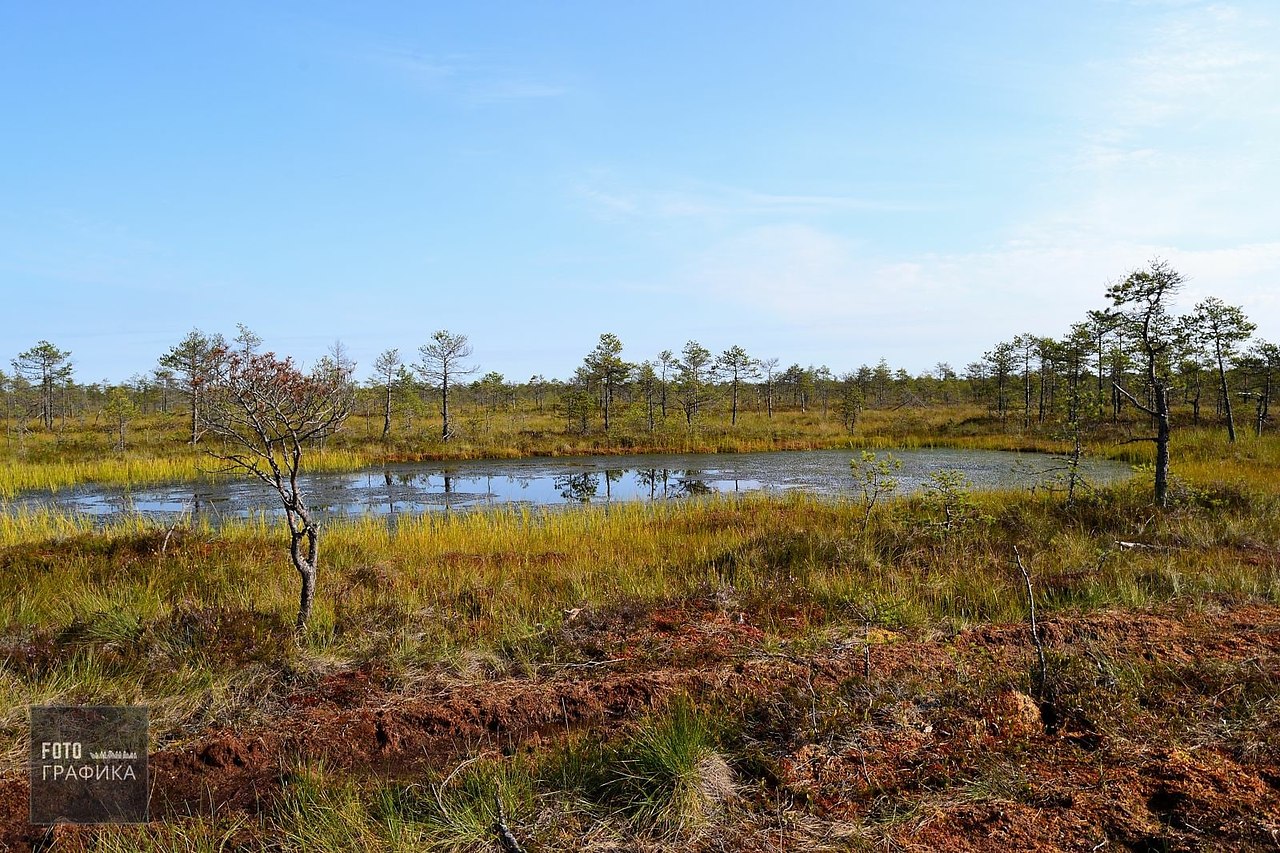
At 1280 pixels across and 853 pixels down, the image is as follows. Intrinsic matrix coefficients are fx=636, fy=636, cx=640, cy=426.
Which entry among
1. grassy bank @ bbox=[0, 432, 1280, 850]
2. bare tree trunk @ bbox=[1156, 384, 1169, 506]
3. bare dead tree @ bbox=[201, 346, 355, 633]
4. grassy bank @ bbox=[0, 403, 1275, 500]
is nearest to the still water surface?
grassy bank @ bbox=[0, 403, 1275, 500]

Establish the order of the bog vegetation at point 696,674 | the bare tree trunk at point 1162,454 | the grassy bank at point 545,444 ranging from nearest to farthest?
the bog vegetation at point 696,674 → the bare tree trunk at point 1162,454 → the grassy bank at point 545,444

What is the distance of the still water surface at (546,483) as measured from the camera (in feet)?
58.3

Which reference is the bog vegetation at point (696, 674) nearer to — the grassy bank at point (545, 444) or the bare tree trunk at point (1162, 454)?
the bare tree trunk at point (1162, 454)

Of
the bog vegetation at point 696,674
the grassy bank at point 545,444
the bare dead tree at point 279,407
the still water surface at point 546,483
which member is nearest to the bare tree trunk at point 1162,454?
the bog vegetation at point 696,674

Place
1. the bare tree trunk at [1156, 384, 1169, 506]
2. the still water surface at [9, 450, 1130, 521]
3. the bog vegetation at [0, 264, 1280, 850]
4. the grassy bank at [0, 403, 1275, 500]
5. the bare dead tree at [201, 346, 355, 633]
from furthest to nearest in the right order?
the grassy bank at [0, 403, 1275, 500] < the still water surface at [9, 450, 1130, 521] < the bare tree trunk at [1156, 384, 1169, 506] < the bare dead tree at [201, 346, 355, 633] < the bog vegetation at [0, 264, 1280, 850]

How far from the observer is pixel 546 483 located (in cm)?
2261

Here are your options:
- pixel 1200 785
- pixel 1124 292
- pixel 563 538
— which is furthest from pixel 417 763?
pixel 1124 292

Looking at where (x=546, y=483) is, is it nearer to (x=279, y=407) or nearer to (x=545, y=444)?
(x=545, y=444)

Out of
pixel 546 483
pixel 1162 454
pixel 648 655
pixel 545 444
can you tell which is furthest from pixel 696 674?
pixel 545 444

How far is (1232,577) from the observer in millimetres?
6543

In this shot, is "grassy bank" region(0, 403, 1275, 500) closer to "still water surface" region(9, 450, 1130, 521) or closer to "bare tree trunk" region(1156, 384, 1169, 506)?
"still water surface" region(9, 450, 1130, 521)

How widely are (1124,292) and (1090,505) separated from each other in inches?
147

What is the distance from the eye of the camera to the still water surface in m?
17.8

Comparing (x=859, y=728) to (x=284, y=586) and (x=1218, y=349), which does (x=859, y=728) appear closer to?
(x=284, y=586)
